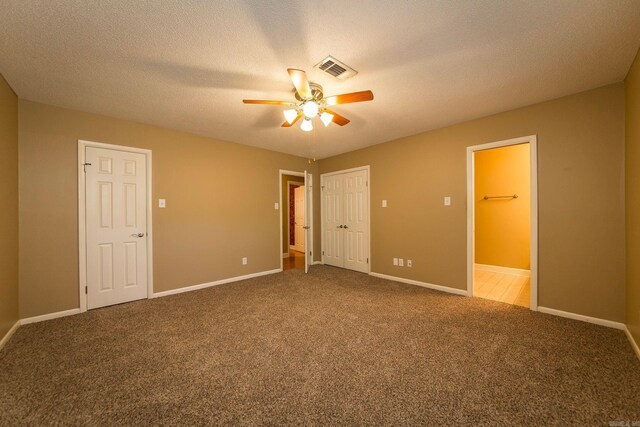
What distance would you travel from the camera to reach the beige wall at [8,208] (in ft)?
7.47

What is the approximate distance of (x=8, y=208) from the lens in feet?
7.93

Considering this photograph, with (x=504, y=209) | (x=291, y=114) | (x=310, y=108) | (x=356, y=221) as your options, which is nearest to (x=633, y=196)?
(x=504, y=209)

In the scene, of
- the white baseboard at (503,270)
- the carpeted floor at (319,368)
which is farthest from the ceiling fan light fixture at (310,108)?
the white baseboard at (503,270)

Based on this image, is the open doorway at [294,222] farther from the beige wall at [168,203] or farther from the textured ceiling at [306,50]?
the textured ceiling at [306,50]

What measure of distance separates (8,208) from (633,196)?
582cm

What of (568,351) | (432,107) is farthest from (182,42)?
(568,351)

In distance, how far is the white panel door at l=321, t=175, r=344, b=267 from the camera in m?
5.37

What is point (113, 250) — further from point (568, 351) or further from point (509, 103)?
point (509, 103)

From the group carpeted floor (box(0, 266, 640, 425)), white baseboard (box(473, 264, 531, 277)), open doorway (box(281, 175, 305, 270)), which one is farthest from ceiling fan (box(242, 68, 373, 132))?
white baseboard (box(473, 264, 531, 277))

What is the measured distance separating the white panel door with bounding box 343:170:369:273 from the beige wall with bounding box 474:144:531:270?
2338mm

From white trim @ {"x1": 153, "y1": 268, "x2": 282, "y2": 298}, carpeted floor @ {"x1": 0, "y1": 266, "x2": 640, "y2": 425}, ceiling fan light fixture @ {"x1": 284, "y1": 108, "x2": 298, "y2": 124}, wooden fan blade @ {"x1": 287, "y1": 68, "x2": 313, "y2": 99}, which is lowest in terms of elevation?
carpeted floor @ {"x1": 0, "y1": 266, "x2": 640, "y2": 425}

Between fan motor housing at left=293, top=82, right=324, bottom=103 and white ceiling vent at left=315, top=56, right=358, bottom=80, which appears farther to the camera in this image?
fan motor housing at left=293, top=82, right=324, bottom=103

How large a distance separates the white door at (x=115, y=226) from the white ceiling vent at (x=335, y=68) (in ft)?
9.48

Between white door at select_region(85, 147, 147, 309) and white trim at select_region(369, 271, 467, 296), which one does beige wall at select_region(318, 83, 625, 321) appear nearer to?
white trim at select_region(369, 271, 467, 296)
